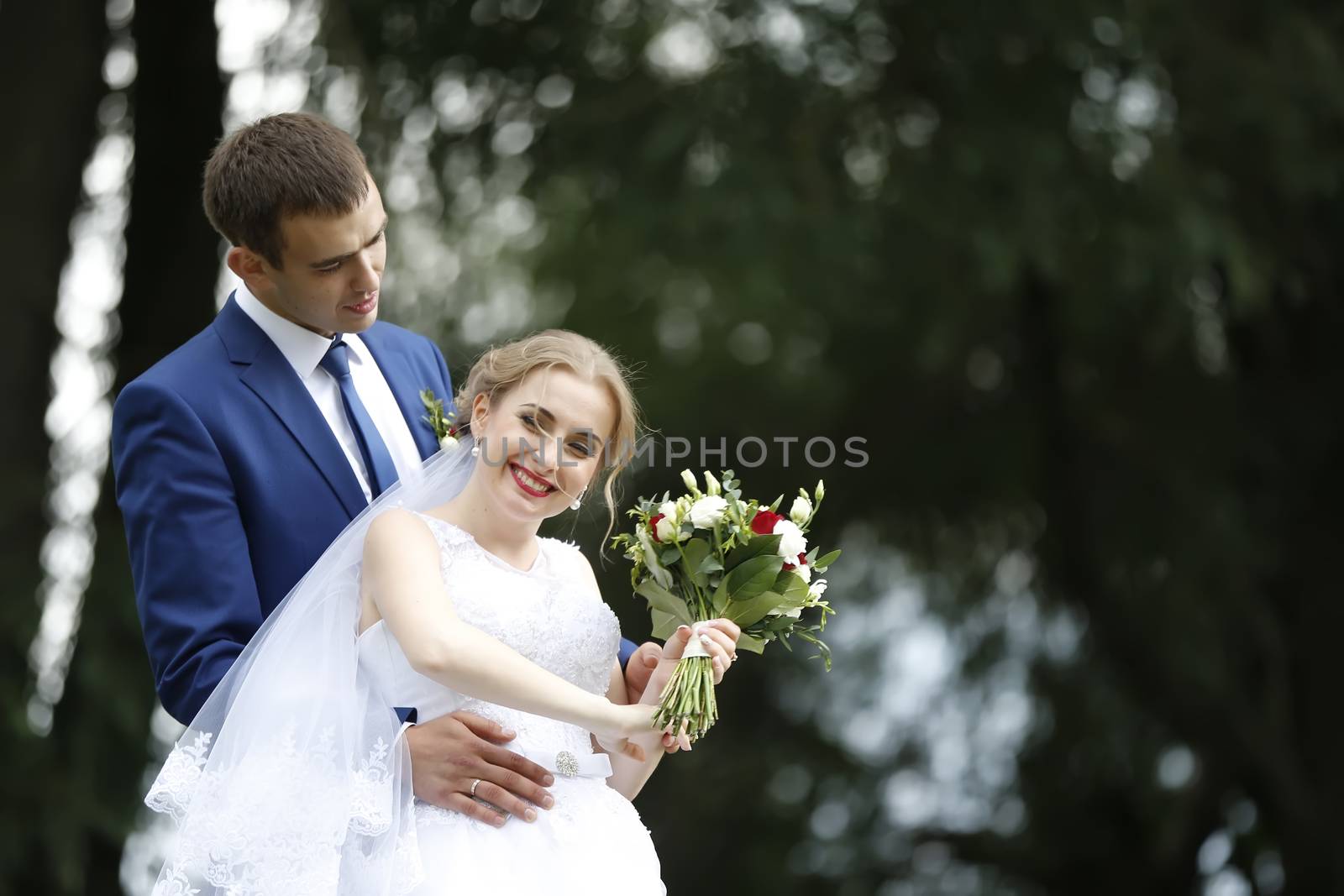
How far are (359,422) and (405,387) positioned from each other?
289 millimetres

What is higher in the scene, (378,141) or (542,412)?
(542,412)

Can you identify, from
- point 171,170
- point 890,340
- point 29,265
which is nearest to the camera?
point 29,265

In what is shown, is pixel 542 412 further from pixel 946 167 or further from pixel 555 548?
pixel 946 167

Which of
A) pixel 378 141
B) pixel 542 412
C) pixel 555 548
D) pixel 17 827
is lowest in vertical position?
pixel 17 827

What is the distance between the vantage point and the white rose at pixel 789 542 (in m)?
3.31

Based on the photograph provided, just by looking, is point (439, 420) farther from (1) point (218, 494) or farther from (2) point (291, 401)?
(1) point (218, 494)

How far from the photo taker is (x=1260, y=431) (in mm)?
9984

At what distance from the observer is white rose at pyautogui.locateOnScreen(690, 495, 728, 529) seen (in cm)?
331

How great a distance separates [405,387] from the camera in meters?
3.98

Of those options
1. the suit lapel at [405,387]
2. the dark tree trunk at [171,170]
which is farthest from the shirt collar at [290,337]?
the dark tree trunk at [171,170]

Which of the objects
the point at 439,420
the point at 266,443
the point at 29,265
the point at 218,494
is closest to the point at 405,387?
the point at 439,420

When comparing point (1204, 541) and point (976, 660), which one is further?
point (976, 660)

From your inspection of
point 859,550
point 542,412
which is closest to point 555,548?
point 542,412

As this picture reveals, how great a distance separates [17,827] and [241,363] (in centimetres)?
439
